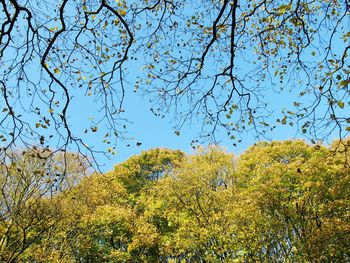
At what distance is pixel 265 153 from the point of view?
1819cm

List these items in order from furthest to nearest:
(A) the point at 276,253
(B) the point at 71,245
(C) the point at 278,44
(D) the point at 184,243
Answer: (B) the point at 71,245
(D) the point at 184,243
(A) the point at 276,253
(C) the point at 278,44

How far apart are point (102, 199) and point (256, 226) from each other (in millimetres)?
8297

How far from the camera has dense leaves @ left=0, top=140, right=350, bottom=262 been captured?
12469 millimetres

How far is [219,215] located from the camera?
46.0 ft

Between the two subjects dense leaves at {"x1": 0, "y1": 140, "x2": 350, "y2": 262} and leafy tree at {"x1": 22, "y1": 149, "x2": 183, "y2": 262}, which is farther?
leafy tree at {"x1": 22, "y1": 149, "x2": 183, "y2": 262}

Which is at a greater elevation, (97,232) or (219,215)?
(97,232)

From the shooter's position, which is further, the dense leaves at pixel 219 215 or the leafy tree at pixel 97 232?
the leafy tree at pixel 97 232

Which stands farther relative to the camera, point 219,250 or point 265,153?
point 265,153

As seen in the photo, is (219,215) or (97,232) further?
(97,232)

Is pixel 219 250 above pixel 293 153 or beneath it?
beneath

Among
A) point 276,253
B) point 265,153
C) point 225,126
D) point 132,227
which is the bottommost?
point 276,253

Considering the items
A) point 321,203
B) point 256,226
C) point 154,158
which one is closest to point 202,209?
point 256,226

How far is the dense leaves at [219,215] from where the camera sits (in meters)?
12.5

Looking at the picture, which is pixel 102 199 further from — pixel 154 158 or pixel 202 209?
pixel 154 158
